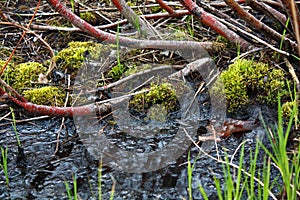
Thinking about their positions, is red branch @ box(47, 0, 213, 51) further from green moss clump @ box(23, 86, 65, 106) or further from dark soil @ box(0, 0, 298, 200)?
green moss clump @ box(23, 86, 65, 106)

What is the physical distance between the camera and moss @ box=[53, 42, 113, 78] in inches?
115

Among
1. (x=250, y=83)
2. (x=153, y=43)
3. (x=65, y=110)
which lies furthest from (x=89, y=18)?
(x=250, y=83)

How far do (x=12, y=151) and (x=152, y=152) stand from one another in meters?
0.72

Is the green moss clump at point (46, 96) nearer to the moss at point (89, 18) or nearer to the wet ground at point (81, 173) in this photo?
the wet ground at point (81, 173)

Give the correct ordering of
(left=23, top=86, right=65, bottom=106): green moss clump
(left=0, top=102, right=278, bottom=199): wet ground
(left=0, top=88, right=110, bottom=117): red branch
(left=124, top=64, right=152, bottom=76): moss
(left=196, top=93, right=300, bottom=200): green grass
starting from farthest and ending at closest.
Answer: (left=124, top=64, right=152, bottom=76): moss < (left=23, top=86, right=65, bottom=106): green moss clump < (left=0, top=88, right=110, bottom=117): red branch < (left=0, top=102, right=278, bottom=199): wet ground < (left=196, top=93, right=300, bottom=200): green grass

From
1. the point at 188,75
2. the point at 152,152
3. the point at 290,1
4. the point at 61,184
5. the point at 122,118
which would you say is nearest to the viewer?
the point at 290,1

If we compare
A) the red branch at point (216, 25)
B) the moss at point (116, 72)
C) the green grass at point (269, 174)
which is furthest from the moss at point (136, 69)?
the green grass at point (269, 174)

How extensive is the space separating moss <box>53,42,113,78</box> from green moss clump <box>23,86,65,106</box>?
22cm

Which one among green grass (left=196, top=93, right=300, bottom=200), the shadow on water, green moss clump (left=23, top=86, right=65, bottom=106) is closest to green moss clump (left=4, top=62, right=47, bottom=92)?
green moss clump (left=23, top=86, right=65, bottom=106)

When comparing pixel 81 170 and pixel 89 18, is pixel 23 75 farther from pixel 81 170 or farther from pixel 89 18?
pixel 81 170

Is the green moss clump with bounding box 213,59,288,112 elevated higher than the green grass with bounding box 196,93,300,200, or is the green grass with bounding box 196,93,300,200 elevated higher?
the green moss clump with bounding box 213,59,288,112

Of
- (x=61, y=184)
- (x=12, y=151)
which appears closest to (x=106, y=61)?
(x=12, y=151)

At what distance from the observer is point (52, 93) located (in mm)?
2707

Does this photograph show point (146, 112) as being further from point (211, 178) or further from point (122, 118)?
point (211, 178)
